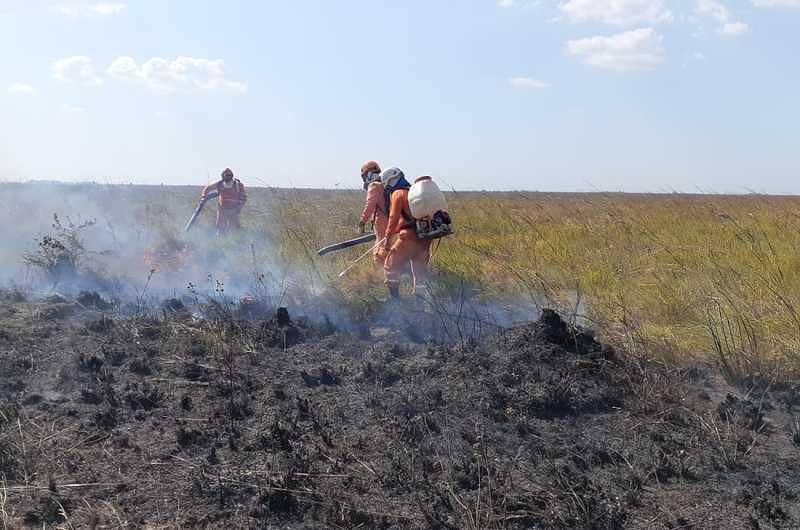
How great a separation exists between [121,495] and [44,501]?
360 millimetres

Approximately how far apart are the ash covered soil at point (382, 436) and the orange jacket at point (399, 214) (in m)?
1.93

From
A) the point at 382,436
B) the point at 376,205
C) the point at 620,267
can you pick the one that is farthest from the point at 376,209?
the point at 382,436

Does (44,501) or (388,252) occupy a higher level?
(388,252)

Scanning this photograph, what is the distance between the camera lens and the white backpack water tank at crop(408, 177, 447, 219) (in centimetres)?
768

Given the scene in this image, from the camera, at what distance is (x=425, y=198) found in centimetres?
766

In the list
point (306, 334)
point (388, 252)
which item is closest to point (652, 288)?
point (388, 252)

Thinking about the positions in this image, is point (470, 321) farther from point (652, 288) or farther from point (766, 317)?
point (766, 317)

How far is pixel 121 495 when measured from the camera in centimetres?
379

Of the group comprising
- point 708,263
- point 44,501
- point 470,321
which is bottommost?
point 44,501

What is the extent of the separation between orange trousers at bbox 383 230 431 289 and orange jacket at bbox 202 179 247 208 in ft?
16.1

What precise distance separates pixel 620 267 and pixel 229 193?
6.70m

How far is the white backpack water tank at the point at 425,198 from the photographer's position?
7676mm

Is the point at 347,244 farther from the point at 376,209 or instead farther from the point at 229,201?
the point at 229,201

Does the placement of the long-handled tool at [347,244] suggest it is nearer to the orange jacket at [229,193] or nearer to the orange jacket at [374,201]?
the orange jacket at [374,201]
